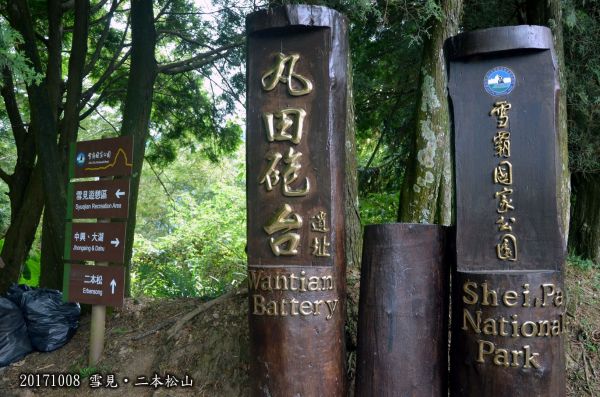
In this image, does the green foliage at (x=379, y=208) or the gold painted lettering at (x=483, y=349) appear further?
the green foliage at (x=379, y=208)

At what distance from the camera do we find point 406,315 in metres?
3.83

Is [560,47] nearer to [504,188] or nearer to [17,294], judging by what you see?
[504,188]

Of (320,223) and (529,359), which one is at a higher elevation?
(320,223)

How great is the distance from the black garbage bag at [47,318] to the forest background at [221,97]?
880mm

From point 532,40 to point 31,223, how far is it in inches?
290

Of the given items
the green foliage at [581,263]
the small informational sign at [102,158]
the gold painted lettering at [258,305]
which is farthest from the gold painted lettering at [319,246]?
the green foliage at [581,263]

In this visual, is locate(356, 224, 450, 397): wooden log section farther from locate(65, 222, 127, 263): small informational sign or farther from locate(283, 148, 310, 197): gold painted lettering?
locate(65, 222, 127, 263): small informational sign

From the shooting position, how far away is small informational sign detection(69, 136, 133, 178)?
5762mm

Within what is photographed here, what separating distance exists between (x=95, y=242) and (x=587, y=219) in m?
6.36

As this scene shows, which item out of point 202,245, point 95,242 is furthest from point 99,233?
point 202,245

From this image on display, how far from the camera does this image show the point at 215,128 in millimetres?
10242

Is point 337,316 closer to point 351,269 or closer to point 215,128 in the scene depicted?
point 351,269

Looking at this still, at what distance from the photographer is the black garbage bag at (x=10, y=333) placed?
5.98 m

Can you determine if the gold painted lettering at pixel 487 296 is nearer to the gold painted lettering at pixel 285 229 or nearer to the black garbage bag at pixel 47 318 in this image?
the gold painted lettering at pixel 285 229
